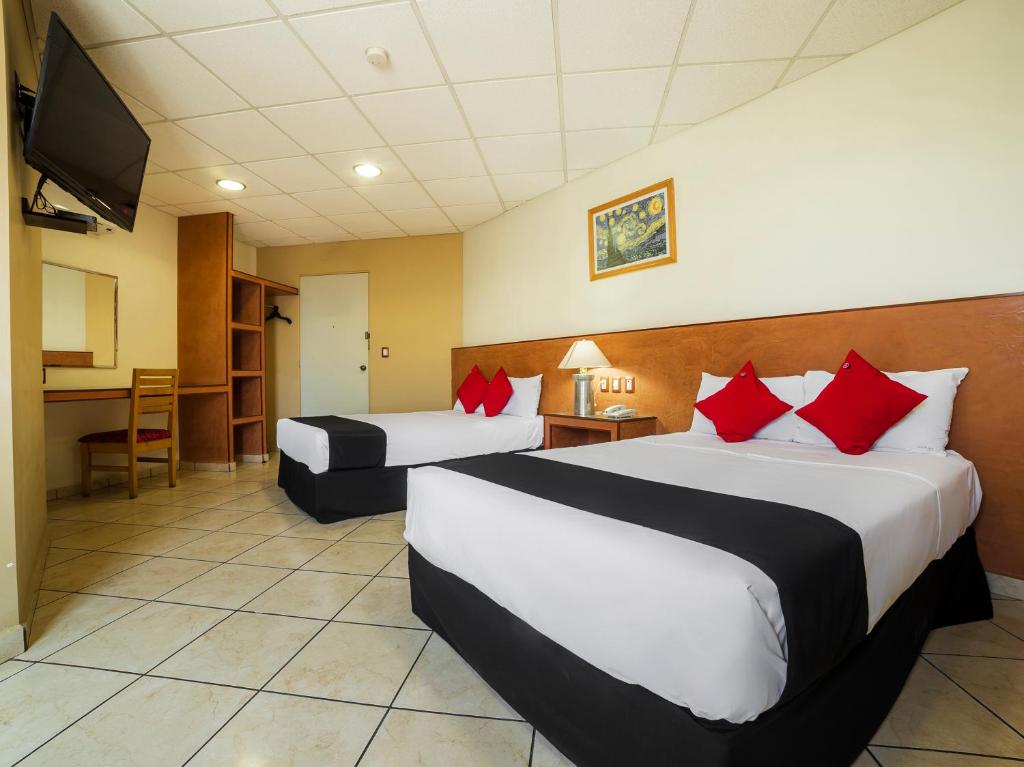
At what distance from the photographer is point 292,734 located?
1.27 meters

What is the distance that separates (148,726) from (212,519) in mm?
2167

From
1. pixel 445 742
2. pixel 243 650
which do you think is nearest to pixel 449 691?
pixel 445 742

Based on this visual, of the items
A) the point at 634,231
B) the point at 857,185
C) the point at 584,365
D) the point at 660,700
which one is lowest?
the point at 660,700

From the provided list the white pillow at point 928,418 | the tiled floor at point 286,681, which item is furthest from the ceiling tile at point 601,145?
the tiled floor at point 286,681

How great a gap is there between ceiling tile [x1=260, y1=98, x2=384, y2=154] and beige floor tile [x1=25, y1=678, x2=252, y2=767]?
3117 millimetres

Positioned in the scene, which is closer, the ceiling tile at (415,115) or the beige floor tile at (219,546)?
the beige floor tile at (219,546)

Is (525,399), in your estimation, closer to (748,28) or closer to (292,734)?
(748,28)

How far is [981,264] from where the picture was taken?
211cm

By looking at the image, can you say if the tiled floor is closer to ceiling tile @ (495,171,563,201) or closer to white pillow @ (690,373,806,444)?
white pillow @ (690,373,806,444)

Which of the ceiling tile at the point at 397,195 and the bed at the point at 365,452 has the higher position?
the ceiling tile at the point at 397,195

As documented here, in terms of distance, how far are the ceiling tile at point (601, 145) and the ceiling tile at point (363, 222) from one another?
7.53 ft

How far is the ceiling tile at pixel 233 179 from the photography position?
377cm

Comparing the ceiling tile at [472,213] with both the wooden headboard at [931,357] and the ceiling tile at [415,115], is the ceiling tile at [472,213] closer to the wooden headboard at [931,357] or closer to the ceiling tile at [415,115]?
the ceiling tile at [415,115]

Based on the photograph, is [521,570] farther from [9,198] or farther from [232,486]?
[232,486]
